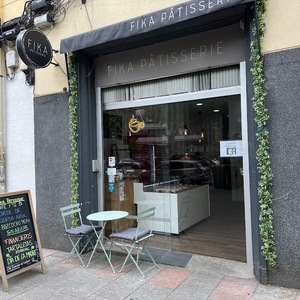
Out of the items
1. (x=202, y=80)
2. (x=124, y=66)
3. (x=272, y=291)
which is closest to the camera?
(x=272, y=291)

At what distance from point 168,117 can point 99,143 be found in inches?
49.1

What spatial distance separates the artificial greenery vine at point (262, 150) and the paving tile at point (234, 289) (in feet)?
1.25

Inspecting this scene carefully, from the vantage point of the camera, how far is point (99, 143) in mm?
5488

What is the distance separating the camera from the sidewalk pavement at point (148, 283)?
3578mm

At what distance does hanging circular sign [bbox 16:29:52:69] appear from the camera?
466 cm

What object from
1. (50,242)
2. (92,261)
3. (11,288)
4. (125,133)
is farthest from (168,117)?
(11,288)

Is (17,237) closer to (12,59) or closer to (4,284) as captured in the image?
(4,284)

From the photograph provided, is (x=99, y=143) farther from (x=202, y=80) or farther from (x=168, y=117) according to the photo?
(x=202, y=80)

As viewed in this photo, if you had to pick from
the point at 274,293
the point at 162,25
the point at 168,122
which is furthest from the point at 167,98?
the point at 274,293

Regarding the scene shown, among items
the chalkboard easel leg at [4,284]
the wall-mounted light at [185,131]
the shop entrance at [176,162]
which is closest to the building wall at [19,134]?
the shop entrance at [176,162]

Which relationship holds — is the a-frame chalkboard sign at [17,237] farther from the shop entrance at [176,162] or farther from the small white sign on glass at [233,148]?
the small white sign on glass at [233,148]

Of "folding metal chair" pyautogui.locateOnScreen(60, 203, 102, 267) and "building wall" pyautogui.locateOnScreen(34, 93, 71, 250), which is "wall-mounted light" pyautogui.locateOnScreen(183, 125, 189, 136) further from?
"folding metal chair" pyautogui.locateOnScreen(60, 203, 102, 267)

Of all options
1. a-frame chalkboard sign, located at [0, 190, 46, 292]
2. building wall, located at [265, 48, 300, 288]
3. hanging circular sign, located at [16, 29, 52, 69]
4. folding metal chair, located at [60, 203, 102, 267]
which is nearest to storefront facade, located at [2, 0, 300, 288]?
building wall, located at [265, 48, 300, 288]

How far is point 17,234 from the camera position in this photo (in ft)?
13.8
